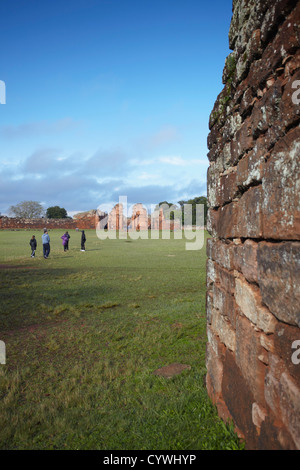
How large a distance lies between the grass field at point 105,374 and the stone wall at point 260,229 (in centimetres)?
58

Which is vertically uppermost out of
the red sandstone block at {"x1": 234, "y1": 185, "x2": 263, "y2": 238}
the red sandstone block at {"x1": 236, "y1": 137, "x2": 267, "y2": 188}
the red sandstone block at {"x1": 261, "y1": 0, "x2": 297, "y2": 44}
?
the red sandstone block at {"x1": 261, "y1": 0, "x2": 297, "y2": 44}

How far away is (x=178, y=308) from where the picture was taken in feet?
27.3

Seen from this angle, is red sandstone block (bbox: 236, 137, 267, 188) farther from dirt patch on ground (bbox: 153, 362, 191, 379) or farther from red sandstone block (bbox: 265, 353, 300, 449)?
dirt patch on ground (bbox: 153, 362, 191, 379)

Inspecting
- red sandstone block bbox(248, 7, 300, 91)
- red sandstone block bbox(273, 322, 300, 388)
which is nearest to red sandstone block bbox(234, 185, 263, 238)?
red sandstone block bbox(273, 322, 300, 388)

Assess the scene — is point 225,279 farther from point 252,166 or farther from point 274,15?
point 274,15

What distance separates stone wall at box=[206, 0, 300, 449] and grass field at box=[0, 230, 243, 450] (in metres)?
0.58

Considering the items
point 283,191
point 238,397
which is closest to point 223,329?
point 238,397

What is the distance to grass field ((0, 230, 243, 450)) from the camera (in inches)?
121

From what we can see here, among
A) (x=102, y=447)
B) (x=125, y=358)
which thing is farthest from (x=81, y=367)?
(x=102, y=447)

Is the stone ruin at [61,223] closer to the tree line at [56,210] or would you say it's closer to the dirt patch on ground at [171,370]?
the tree line at [56,210]

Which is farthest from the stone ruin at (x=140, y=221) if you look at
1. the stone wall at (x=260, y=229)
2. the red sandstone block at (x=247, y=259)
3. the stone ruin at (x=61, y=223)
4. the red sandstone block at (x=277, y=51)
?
the red sandstone block at (x=277, y=51)

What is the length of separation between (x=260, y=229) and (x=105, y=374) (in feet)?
11.2

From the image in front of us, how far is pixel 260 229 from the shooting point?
227cm

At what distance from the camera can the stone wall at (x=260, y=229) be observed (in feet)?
5.97
